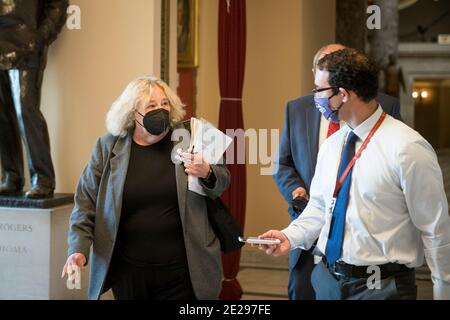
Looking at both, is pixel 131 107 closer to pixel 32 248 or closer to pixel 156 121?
pixel 156 121

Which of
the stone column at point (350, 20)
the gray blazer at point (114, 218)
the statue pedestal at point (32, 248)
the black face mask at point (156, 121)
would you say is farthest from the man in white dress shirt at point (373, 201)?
the stone column at point (350, 20)

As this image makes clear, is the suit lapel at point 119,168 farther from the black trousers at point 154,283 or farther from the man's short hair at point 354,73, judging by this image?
the man's short hair at point 354,73

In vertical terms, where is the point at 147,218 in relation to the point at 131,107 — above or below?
below

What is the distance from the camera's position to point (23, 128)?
15.0 ft

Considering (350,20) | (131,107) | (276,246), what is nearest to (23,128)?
(131,107)

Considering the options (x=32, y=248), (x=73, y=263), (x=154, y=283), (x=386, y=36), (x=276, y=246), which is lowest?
(x=32, y=248)

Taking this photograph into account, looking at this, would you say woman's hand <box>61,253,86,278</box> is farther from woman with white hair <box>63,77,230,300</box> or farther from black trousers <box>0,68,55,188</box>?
black trousers <box>0,68,55,188</box>

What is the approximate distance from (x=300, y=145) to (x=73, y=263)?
1.31 metres

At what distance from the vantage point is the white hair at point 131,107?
2.72 m

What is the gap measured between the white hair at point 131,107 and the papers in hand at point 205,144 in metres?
0.13

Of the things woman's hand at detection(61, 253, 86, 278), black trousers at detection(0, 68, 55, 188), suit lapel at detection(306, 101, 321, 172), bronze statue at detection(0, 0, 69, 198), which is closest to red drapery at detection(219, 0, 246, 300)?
bronze statue at detection(0, 0, 69, 198)

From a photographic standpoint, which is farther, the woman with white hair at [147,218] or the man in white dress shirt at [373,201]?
the woman with white hair at [147,218]

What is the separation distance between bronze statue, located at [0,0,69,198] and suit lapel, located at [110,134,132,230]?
205 centimetres

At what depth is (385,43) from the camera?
7.60m
